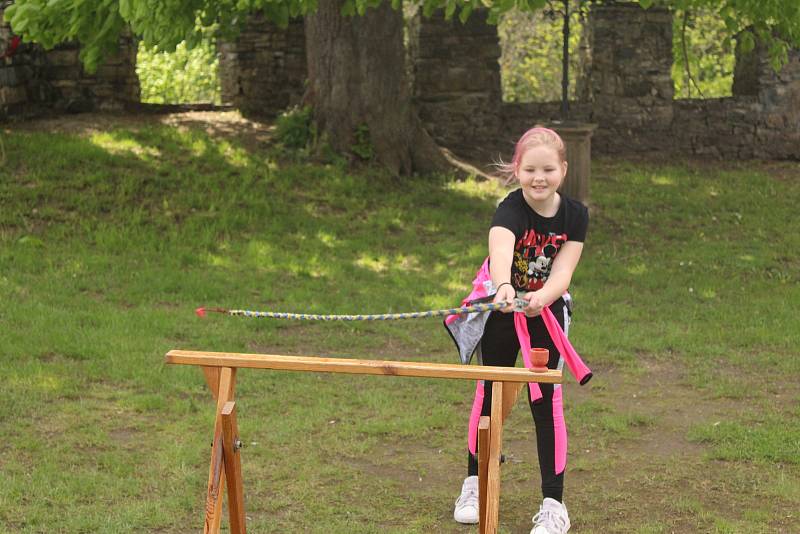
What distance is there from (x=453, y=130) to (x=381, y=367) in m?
10.8

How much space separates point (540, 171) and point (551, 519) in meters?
1.35

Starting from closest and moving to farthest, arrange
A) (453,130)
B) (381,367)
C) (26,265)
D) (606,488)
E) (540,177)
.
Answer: (381,367)
(540,177)
(606,488)
(26,265)
(453,130)

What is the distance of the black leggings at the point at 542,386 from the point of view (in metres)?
4.38

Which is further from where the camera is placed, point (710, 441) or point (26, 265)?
point (26, 265)

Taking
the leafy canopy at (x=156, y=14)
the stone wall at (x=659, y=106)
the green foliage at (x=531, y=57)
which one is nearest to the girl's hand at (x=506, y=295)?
the leafy canopy at (x=156, y=14)

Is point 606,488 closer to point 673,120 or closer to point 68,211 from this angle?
point 68,211

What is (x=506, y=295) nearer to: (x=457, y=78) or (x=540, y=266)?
(x=540, y=266)

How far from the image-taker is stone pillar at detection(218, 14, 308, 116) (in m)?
14.4

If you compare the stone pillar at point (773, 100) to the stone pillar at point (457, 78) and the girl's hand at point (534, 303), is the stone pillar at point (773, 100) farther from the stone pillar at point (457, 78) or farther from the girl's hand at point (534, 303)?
the girl's hand at point (534, 303)

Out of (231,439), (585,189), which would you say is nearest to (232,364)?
(231,439)

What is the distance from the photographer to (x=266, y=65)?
47.3 ft

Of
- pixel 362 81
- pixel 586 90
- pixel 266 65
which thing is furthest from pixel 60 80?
pixel 586 90

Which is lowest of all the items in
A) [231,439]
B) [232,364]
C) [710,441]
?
[710,441]

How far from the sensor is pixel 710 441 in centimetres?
588
